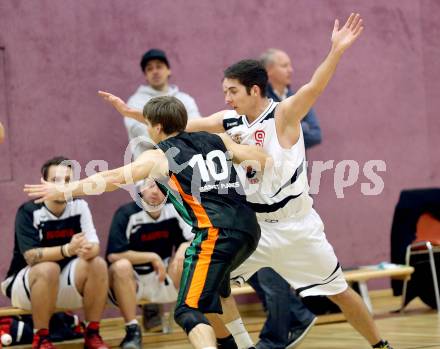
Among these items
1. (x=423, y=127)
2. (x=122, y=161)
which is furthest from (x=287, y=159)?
(x=423, y=127)

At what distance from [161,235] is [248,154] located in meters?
2.60

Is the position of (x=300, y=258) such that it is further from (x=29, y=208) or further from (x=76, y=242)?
(x=29, y=208)

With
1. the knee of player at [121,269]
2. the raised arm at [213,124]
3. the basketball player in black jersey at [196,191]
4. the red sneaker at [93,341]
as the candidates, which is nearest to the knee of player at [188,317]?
the basketball player in black jersey at [196,191]

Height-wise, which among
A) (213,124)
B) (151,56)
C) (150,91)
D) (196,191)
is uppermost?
(151,56)

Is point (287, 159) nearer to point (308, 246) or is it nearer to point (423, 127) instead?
point (308, 246)

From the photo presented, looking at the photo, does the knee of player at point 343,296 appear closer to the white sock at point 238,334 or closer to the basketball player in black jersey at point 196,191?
the white sock at point 238,334

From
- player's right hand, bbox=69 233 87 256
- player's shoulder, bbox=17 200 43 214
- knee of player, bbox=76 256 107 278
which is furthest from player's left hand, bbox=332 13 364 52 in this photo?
player's shoulder, bbox=17 200 43 214

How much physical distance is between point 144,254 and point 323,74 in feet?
9.10

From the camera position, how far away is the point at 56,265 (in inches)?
249

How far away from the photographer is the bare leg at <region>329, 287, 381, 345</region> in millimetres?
5078

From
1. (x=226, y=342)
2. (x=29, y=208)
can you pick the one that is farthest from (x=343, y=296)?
(x=29, y=208)

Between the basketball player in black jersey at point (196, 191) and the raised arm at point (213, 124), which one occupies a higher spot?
the raised arm at point (213, 124)

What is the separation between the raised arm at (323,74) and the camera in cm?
470

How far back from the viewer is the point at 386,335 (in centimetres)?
642
